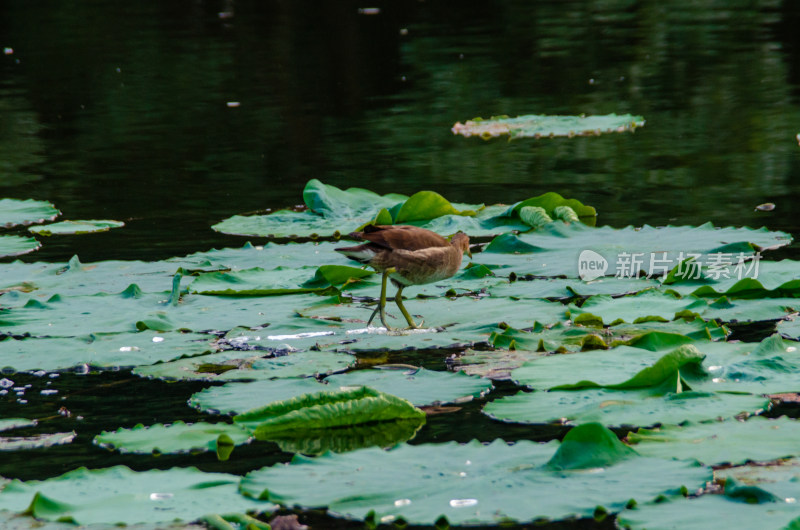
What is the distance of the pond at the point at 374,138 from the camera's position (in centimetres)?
403

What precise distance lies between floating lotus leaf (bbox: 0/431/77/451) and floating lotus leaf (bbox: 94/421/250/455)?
0.15m

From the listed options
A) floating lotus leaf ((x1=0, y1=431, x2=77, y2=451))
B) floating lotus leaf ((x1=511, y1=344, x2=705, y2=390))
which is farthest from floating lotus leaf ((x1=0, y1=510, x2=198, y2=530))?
floating lotus leaf ((x1=511, y1=344, x2=705, y2=390))

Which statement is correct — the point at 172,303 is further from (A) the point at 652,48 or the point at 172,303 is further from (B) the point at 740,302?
(A) the point at 652,48

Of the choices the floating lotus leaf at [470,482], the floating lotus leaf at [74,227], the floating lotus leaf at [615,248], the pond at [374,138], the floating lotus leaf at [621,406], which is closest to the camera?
the floating lotus leaf at [470,482]

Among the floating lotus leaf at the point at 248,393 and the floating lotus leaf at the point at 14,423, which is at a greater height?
the floating lotus leaf at the point at 248,393

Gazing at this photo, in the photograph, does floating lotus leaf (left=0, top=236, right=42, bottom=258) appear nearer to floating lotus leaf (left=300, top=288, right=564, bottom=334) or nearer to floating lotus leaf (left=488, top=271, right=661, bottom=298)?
floating lotus leaf (left=300, top=288, right=564, bottom=334)

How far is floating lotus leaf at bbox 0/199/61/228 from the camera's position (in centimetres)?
701

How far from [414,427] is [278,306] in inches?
59.8

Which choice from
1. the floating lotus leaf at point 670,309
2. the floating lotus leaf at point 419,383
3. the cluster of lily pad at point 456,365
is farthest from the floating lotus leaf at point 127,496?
the floating lotus leaf at point 670,309

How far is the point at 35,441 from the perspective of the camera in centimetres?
347

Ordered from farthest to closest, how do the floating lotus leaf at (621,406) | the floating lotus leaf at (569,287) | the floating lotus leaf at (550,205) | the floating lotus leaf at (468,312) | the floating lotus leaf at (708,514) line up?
the floating lotus leaf at (550,205)
the floating lotus leaf at (569,287)
the floating lotus leaf at (468,312)
the floating lotus leaf at (621,406)
the floating lotus leaf at (708,514)

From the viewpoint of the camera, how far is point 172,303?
4801 mm

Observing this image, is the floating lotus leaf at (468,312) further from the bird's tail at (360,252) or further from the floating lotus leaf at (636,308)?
the bird's tail at (360,252)

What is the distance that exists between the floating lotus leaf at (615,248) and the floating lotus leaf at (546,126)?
3.64 meters
